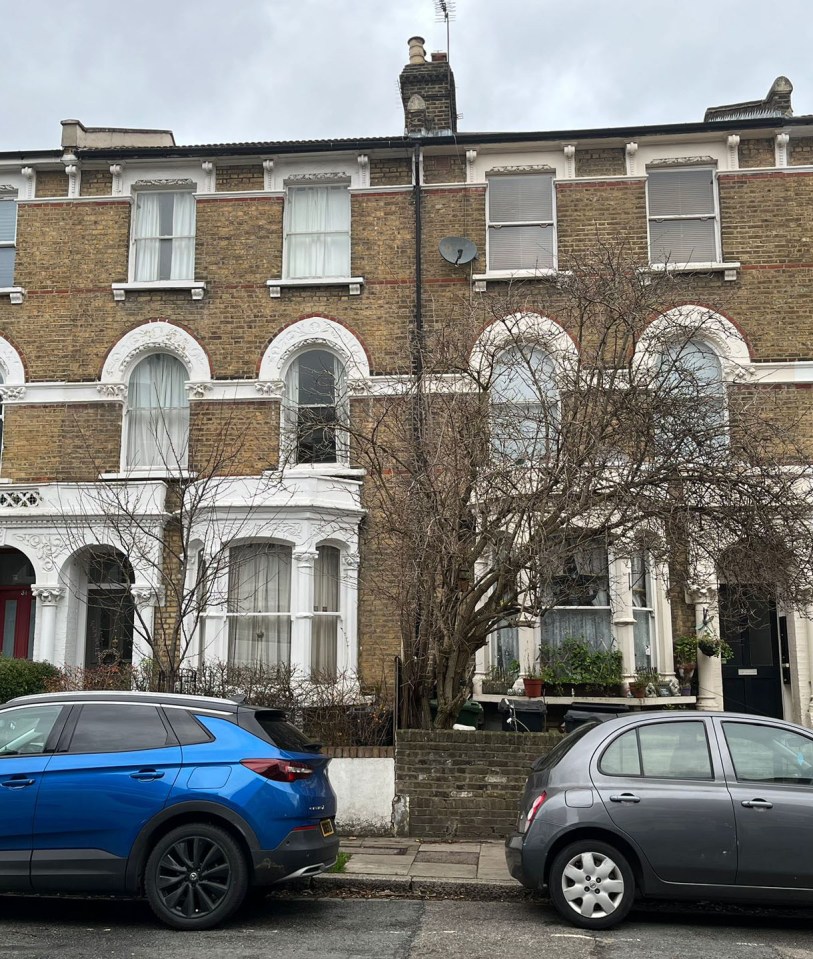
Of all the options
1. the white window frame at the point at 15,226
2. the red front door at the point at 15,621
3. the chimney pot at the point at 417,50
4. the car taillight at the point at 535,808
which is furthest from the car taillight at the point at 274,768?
the chimney pot at the point at 417,50

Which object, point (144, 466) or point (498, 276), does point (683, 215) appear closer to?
point (498, 276)

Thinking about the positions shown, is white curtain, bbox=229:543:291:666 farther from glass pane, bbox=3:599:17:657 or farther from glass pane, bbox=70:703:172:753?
glass pane, bbox=70:703:172:753

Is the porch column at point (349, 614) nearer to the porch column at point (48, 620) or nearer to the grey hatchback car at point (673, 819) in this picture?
the porch column at point (48, 620)

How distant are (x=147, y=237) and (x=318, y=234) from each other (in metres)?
2.83

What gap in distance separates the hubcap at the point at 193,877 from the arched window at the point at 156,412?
9483mm

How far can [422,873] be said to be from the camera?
28.0 ft

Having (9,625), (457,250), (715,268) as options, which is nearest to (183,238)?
(457,250)

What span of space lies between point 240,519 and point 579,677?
16.9 feet

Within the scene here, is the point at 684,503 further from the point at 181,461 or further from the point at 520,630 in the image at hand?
the point at 181,461

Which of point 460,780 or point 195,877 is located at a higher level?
point 460,780

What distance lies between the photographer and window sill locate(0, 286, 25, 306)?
53.4 ft

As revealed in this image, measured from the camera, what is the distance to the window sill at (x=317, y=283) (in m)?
15.9

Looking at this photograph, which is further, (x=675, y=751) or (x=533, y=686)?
(x=533, y=686)

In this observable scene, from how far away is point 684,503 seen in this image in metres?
9.95
